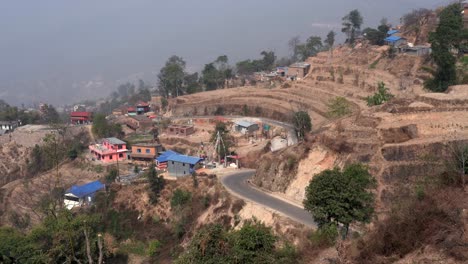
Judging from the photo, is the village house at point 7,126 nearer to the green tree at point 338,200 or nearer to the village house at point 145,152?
the village house at point 145,152

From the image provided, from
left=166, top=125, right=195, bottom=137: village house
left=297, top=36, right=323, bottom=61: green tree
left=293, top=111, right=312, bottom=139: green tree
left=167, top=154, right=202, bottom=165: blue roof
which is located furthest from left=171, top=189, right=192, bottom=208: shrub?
left=297, top=36, right=323, bottom=61: green tree

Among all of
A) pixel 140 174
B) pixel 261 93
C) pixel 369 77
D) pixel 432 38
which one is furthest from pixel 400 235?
pixel 261 93

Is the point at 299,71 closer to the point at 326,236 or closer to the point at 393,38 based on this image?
the point at 393,38

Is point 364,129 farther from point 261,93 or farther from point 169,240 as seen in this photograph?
point 261,93

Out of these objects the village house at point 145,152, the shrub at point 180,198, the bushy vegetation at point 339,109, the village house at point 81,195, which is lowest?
the village house at point 81,195

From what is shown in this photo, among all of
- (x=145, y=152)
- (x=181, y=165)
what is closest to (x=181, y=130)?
(x=145, y=152)

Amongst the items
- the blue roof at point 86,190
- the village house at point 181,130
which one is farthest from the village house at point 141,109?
the blue roof at point 86,190
